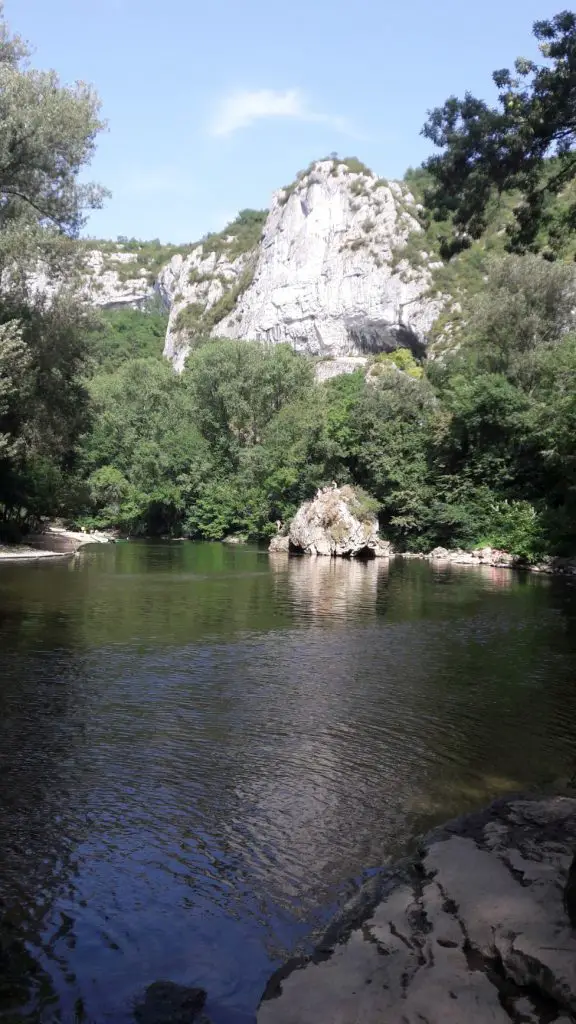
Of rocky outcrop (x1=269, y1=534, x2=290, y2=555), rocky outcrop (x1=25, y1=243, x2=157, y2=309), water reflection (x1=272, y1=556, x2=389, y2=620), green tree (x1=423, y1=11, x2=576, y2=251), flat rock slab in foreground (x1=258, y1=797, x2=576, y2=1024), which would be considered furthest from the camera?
rocky outcrop (x1=25, y1=243, x2=157, y2=309)

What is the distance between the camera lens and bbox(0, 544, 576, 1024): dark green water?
5266 mm

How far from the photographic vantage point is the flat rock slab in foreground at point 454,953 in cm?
390

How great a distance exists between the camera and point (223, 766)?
29.6ft

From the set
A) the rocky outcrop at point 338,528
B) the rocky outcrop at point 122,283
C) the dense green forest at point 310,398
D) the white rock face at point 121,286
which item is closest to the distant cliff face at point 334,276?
the dense green forest at point 310,398

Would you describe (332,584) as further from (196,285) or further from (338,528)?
(196,285)

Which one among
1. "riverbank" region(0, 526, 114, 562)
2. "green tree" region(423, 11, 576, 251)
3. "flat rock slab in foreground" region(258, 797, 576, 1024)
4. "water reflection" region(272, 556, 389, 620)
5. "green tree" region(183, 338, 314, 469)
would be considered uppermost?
"green tree" region(183, 338, 314, 469)

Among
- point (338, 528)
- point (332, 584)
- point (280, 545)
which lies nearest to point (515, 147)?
point (332, 584)

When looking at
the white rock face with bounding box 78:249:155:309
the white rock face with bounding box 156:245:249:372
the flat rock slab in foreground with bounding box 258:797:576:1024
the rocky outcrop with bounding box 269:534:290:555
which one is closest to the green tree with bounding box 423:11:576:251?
the flat rock slab in foreground with bounding box 258:797:576:1024

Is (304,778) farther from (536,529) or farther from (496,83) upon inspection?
(536,529)

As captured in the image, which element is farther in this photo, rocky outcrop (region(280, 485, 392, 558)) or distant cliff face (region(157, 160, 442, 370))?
distant cliff face (region(157, 160, 442, 370))

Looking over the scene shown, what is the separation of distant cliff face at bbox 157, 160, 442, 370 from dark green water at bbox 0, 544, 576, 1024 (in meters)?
93.0

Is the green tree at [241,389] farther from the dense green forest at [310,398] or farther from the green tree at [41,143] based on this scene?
the green tree at [41,143]

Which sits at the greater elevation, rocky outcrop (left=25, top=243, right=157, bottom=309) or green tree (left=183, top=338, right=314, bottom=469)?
rocky outcrop (left=25, top=243, right=157, bottom=309)

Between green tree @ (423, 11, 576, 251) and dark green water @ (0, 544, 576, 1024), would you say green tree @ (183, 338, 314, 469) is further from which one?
green tree @ (423, 11, 576, 251)
